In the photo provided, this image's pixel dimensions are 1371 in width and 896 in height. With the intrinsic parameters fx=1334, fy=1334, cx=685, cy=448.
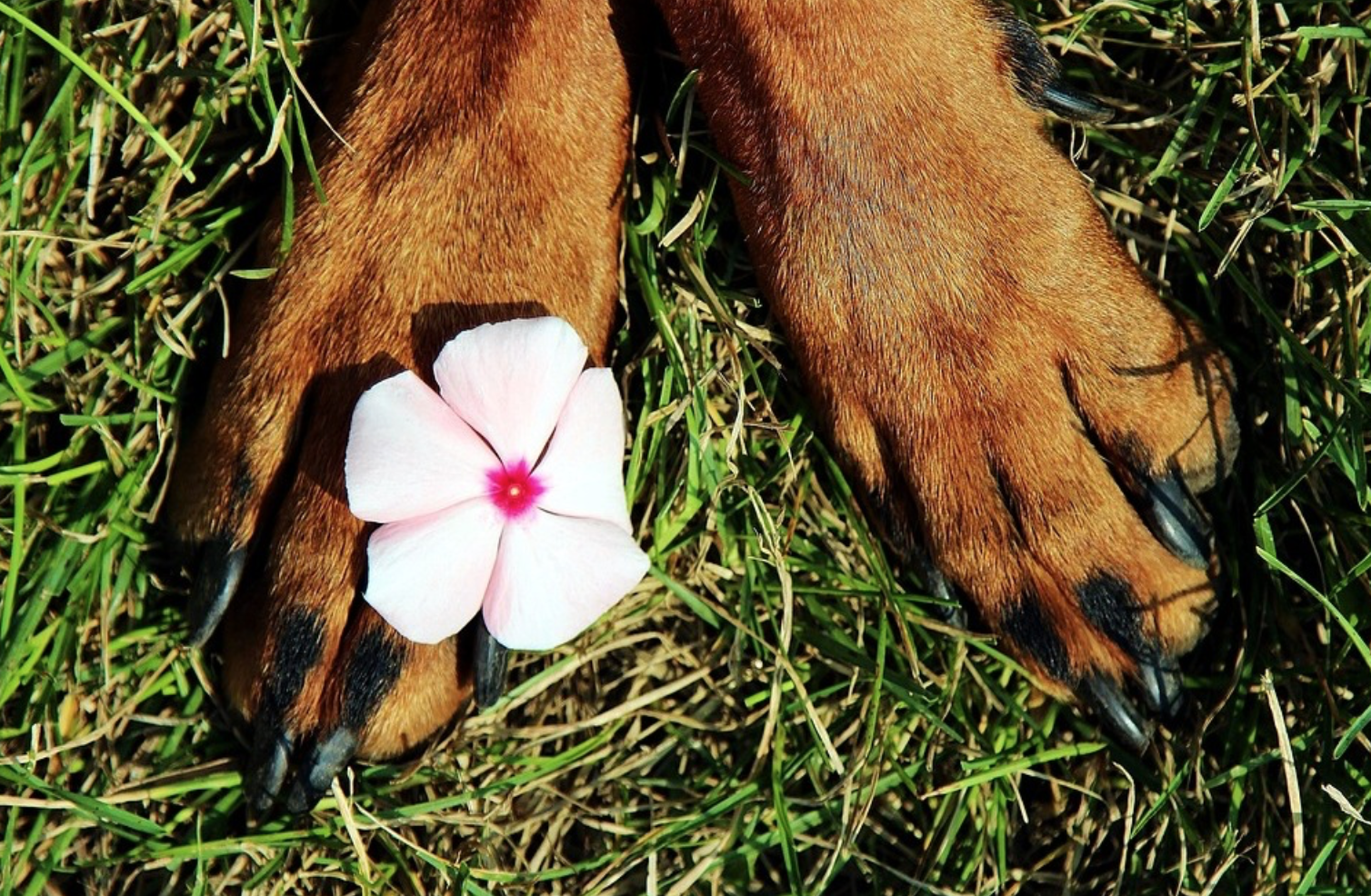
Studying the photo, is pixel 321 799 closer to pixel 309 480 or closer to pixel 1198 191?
pixel 309 480

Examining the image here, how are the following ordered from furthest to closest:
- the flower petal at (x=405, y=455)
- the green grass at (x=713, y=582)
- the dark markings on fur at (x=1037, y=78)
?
the green grass at (x=713, y=582)
the dark markings on fur at (x=1037, y=78)
the flower petal at (x=405, y=455)

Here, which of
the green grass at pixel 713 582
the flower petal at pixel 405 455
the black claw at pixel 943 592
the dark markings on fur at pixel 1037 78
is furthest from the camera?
the green grass at pixel 713 582

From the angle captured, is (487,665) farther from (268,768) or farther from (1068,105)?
(1068,105)

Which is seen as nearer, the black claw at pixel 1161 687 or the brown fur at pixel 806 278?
the brown fur at pixel 806 278

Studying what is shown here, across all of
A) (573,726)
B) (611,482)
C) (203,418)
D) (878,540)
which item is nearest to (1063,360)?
(878,540)

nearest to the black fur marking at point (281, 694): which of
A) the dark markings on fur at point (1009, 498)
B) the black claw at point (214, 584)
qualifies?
the black claw at point (214, 584)

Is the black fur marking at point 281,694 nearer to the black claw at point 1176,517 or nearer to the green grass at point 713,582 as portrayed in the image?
the green grass at point 713,582
